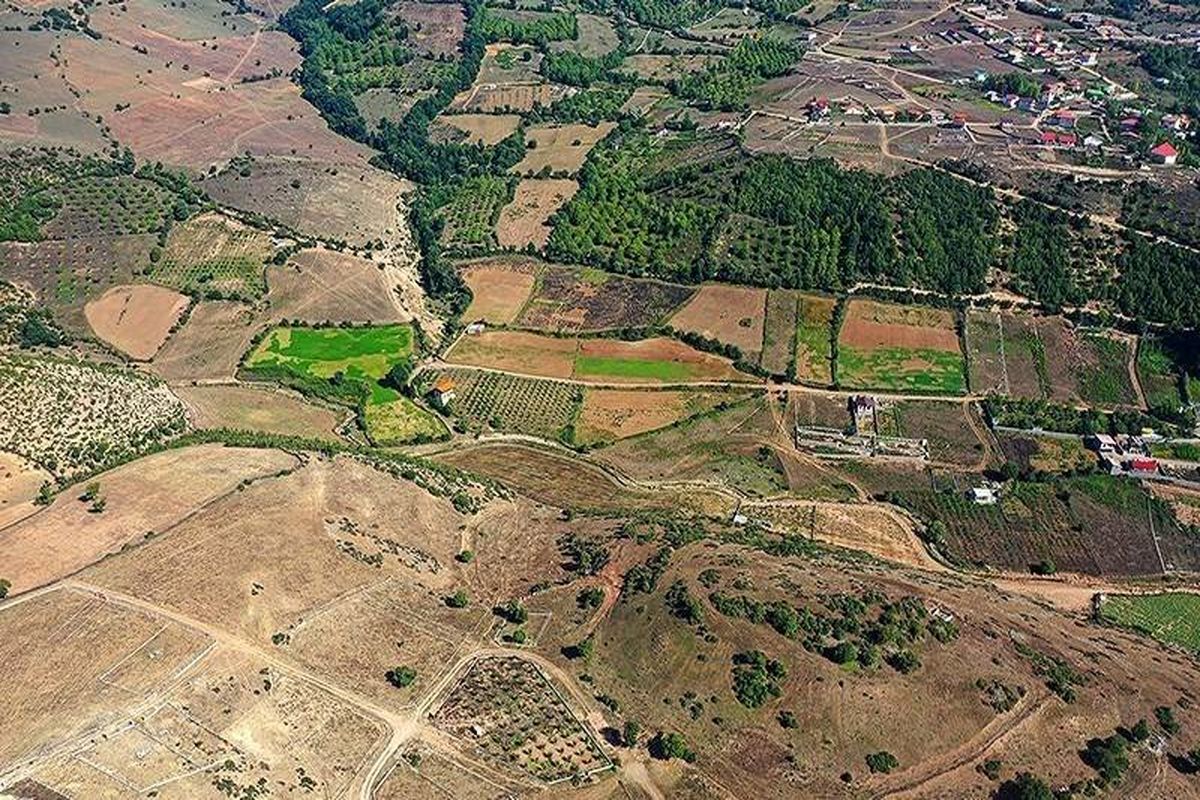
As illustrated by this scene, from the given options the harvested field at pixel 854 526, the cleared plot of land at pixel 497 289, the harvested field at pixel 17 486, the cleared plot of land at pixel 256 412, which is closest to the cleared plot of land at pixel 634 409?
the harvested field at pixel 854 526

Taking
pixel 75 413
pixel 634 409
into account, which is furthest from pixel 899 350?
pixel 75 413

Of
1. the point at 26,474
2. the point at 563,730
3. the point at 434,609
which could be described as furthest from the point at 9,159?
the point at 563,730

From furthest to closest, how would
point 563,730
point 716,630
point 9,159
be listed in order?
point 9,159, point 716,630, point 563,730

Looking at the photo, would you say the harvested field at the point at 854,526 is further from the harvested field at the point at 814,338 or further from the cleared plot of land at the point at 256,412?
the cleared plot of land at the point at 256,412

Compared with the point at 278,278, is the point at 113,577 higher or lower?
higher

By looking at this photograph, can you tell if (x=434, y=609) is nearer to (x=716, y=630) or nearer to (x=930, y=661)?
(x=716, y=630)

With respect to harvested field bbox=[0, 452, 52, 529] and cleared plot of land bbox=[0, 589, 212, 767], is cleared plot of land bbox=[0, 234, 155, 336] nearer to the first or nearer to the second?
harvested field bbox=[0, 452, 52, 529]

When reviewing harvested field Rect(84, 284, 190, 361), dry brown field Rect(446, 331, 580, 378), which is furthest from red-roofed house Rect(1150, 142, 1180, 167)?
harvested field Rect(84, 284, 190, 361)
